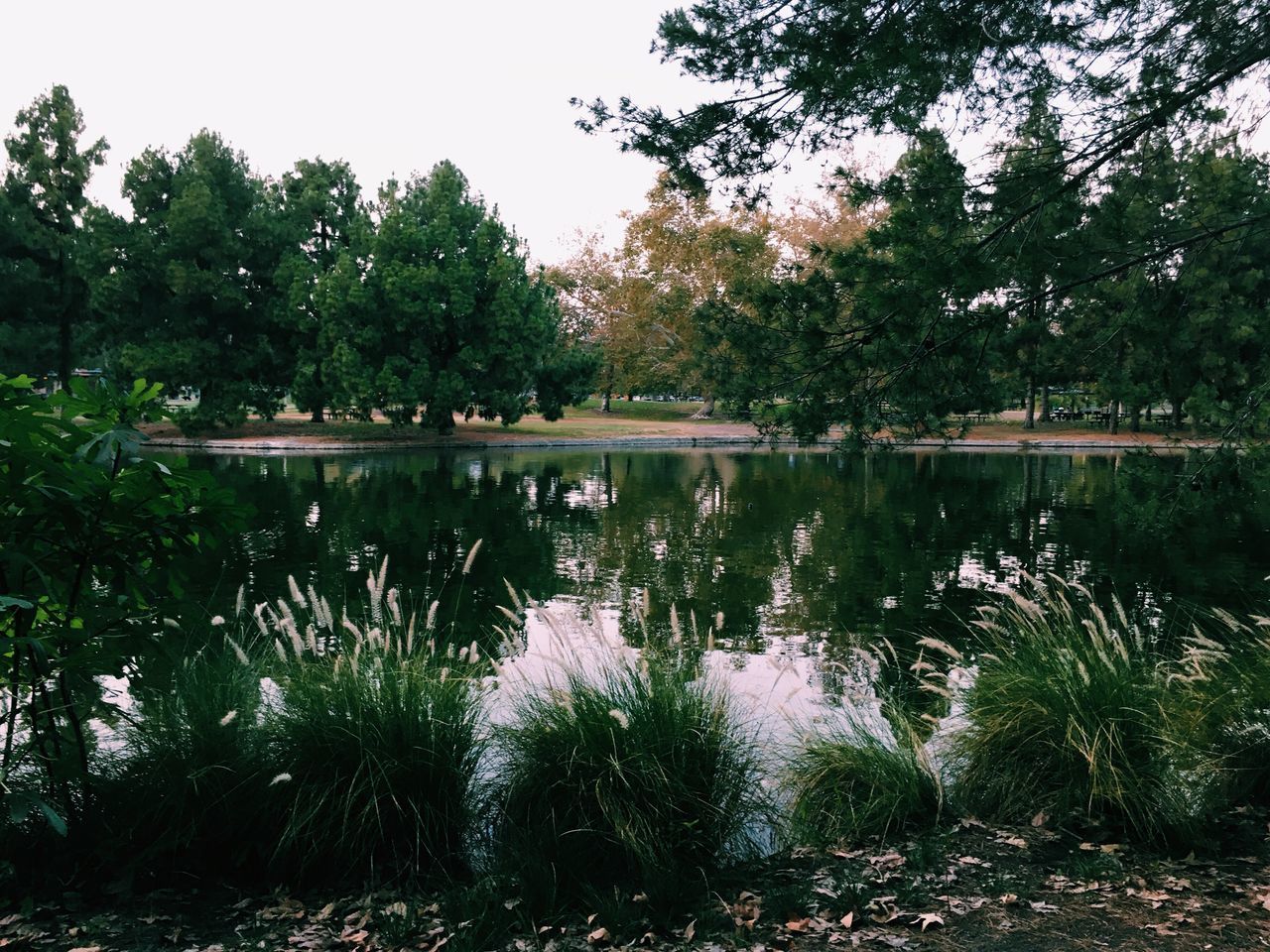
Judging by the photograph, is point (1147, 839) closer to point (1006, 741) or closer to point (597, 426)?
point (1006, 741)

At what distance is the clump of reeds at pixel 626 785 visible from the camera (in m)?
4.55

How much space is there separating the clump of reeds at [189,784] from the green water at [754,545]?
3607 mm

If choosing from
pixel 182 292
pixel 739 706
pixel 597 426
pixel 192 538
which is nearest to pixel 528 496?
pixel 739 706

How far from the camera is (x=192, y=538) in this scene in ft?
13.7

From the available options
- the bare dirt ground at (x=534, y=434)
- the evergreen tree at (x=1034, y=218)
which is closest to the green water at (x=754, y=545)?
the evergreen tree at (x=1034, y=218)

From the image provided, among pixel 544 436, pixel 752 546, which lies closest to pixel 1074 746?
pixel 752 546

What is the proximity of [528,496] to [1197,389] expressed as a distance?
60.6ft

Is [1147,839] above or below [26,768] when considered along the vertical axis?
below

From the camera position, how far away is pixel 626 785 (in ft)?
14.9

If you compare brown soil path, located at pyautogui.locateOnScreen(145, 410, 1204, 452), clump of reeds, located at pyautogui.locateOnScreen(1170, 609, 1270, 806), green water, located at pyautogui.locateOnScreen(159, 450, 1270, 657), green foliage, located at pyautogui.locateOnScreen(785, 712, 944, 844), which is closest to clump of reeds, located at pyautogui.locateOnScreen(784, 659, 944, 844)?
green foliage, located at pyautogui.locateOnScreen(785, 712, 944, 844)

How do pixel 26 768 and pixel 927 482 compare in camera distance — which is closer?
pixel 26 768

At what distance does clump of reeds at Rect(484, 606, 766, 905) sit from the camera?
14.9ft

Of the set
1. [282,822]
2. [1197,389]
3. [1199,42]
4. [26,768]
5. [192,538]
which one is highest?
[1199,42]

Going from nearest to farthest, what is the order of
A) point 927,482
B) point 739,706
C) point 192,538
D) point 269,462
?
point 192,538
point 739,706
point 927,482
point 269,462
